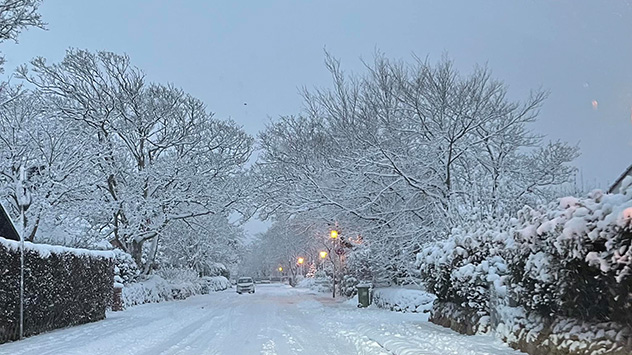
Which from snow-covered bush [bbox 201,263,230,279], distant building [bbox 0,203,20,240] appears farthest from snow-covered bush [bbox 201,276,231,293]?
distant building [bbox 0,203,20,240]

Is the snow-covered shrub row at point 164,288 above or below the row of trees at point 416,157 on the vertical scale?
below

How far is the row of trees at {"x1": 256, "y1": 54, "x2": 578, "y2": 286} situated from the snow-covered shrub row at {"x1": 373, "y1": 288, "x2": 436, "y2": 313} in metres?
1.03

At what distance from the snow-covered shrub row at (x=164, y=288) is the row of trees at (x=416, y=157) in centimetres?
903

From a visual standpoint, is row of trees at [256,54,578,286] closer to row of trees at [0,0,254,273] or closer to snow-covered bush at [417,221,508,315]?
snow-covered bush at [417,221,508,315]

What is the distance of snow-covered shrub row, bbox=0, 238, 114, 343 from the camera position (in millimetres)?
11289

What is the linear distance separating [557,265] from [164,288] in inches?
1067

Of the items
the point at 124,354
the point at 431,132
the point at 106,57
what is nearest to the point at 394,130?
the point at 431,132

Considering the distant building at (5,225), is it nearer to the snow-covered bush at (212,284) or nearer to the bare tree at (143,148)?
the bare tree at (143,148)

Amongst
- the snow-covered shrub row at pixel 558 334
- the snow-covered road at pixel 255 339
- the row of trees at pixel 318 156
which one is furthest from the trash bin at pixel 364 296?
the snow-covered shrub row at pixel 558 334

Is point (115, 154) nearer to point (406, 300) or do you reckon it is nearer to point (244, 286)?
point (406, 300)

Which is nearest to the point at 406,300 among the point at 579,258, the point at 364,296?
the point at 364,296

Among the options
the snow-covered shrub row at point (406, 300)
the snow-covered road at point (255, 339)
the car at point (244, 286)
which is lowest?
the snow-covered road at point (255, 339)

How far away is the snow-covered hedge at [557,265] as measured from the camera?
621cm

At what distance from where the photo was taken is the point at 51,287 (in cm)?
1321
